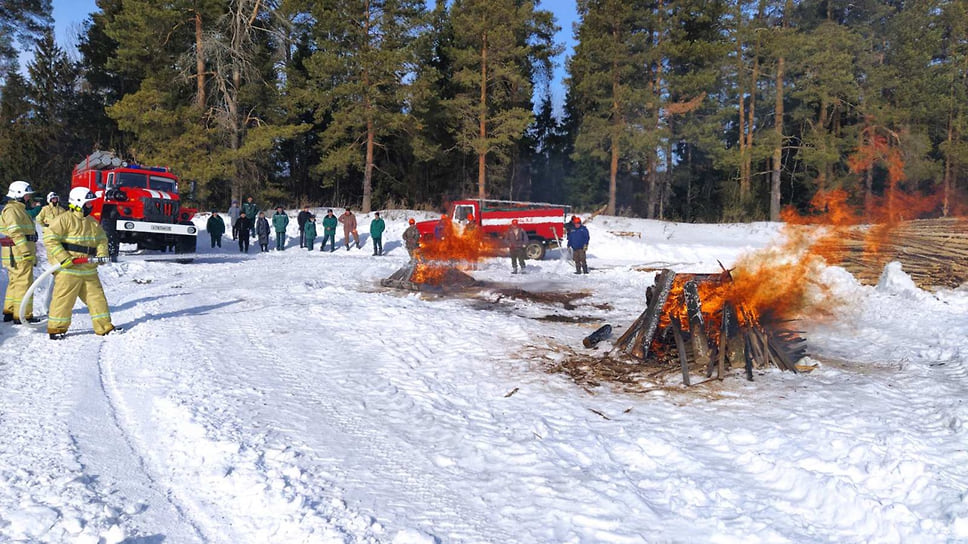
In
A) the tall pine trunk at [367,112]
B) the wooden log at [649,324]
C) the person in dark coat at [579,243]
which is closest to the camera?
the wooden log at [649,324]

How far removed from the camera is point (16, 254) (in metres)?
8.01

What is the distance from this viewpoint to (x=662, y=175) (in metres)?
42.3

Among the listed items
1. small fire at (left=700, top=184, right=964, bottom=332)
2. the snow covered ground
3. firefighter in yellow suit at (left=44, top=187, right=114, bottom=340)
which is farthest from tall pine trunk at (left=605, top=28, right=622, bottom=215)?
firefighter in yellow suit at (left=44, top=187, right=114, bottom=340)

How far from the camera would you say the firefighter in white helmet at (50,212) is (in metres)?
7.28

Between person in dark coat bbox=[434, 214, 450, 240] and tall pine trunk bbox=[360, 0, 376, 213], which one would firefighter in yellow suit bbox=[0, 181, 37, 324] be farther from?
tall pine trunk bbox=[360, 0, 376, 213]

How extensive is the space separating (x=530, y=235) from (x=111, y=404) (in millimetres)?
15692

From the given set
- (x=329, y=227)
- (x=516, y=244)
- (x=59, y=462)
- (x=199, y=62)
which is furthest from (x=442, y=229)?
(x=199, y=62)

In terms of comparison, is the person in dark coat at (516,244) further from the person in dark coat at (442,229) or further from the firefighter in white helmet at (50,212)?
the firefighter in white helmet at (50,212)

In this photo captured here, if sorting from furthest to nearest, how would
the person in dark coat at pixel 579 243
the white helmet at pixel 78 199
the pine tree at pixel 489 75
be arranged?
the pine tree at pixel 489 75 < the person in dark coat at pixel 579 243 < the white helmet at pixel 78 199

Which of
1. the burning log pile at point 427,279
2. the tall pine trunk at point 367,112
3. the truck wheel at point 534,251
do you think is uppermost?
the tall pine trunk at point 367,112

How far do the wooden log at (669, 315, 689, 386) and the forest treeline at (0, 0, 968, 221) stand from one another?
922 inches

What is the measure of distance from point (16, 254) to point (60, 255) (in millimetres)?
1504

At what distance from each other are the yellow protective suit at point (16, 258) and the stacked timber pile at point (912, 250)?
14143mm

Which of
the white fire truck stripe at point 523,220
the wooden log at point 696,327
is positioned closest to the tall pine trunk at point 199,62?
the white fire truck stripe at point 523,220
